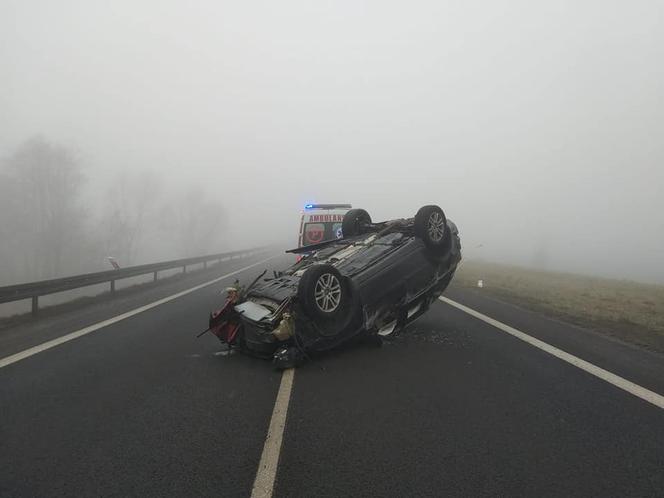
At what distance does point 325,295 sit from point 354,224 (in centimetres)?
363

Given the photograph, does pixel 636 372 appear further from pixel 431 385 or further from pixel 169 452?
pixel 169 452

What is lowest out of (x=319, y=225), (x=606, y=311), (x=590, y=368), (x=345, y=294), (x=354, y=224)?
(x=606, y=311)

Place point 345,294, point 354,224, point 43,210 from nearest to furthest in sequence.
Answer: point 345,294 < point 354,224 < point 43,210

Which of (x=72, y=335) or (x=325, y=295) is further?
(x=72, y=335)

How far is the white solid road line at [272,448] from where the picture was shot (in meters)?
2.55

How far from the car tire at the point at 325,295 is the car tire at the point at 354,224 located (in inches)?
127

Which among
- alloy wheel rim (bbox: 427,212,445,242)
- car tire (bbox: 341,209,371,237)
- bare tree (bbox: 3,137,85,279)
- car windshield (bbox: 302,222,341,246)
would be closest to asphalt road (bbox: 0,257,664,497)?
alloy wheel rim (bbox: 427,212,445,242)

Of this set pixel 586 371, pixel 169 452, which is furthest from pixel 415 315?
pixel 169 452

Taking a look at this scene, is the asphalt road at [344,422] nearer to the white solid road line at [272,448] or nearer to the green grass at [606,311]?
the white solid road line at [272,448]

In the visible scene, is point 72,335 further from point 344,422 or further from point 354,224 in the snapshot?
point 344,422

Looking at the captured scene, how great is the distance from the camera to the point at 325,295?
5.08 meters

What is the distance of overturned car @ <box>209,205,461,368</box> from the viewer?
498cm

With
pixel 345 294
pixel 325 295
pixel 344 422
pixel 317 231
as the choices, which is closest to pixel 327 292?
pixel 325 295

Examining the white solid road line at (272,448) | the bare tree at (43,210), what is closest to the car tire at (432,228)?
the white solid road line at (272,448)
